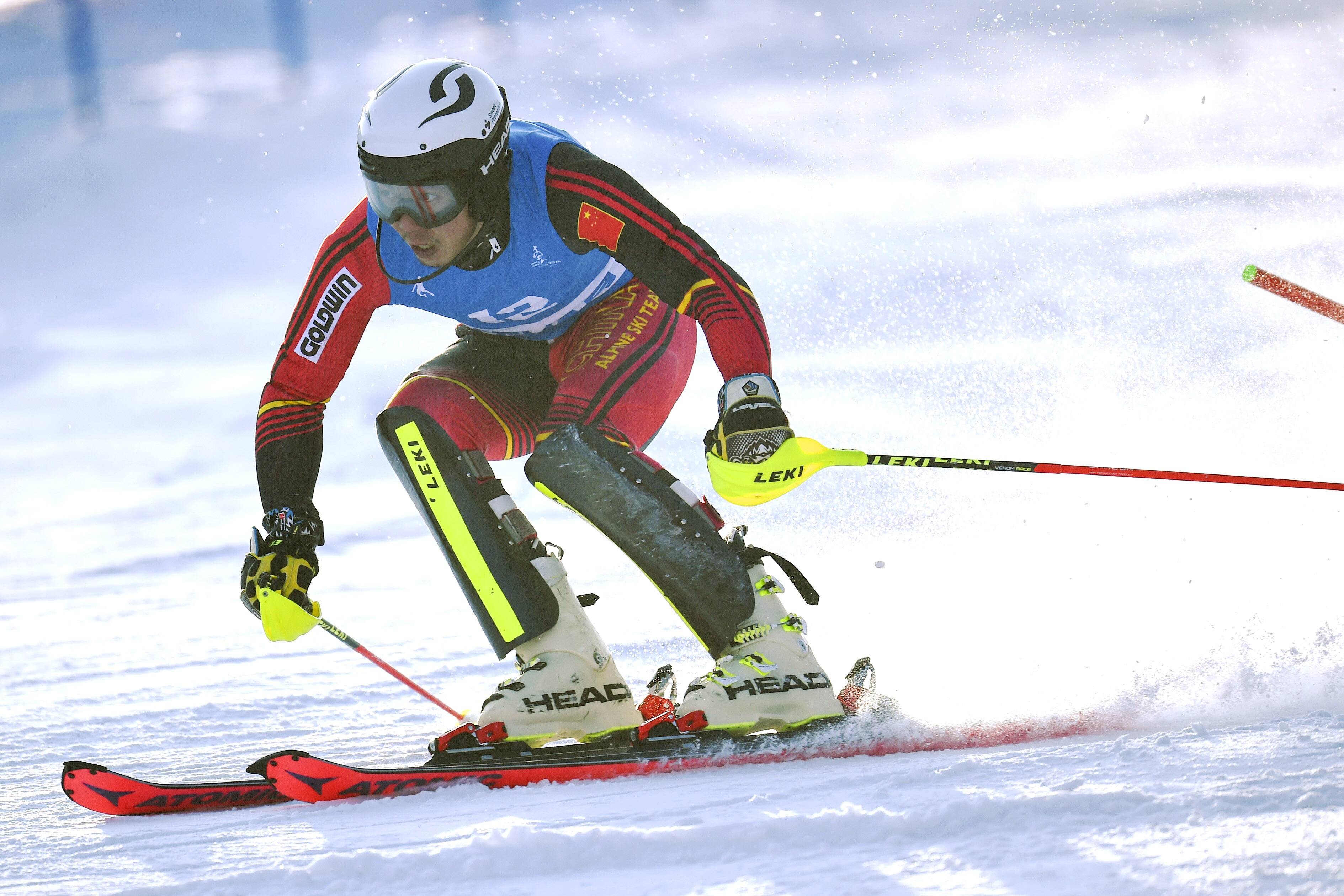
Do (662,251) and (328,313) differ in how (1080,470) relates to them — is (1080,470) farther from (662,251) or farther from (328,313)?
(328,313)

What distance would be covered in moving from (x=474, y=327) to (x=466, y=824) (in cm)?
163

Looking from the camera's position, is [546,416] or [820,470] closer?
[820,470]

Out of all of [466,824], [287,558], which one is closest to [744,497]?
[466,824]

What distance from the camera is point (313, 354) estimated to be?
2.89 meters

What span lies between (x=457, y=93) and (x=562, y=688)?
157cm

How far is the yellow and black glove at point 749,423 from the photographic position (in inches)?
95.6

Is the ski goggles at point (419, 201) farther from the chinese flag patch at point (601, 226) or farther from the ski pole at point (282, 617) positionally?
the ski pole at point (282, 617)

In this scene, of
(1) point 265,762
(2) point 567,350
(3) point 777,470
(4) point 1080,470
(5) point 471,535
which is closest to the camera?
(1) point 265,762

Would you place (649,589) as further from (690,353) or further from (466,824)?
(466,824)

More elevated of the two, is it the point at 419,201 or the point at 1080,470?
the point at 419,201

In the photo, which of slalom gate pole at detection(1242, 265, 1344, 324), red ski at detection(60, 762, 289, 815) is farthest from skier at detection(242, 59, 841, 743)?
slalom gate pole at detection(1242, 265, 1344, 324)

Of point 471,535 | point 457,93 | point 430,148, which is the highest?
point 457,93

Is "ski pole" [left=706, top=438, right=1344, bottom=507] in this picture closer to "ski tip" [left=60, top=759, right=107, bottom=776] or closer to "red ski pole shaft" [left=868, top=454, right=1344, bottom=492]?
"red ski pole shaft" [left=868, top=454, right=1344, bottom=492]

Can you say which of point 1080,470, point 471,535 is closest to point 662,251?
point 471,535
